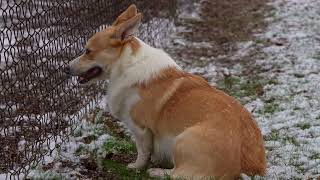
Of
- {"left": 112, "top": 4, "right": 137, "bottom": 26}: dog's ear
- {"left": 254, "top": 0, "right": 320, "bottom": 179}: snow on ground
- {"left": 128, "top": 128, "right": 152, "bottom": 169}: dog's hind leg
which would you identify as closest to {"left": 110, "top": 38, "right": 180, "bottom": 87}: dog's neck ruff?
{"left": 112, "top": 4, "right": 137, "bottom": 26}: dog's ear

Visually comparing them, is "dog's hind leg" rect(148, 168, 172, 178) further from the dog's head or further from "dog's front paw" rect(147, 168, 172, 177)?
→ the dog's head

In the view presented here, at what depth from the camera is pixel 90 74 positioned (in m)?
4.68

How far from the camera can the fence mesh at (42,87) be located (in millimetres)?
4551

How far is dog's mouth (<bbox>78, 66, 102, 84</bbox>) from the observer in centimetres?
465

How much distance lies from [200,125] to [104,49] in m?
0.98

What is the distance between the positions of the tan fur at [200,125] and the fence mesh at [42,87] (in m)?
0.86

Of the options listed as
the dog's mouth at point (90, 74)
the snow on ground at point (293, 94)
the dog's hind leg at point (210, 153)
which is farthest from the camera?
the snow on ground at point (293, 94)

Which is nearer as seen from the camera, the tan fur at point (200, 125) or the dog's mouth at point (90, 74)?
the tan fur at point (200, 125)

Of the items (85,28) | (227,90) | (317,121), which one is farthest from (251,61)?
(85,28)

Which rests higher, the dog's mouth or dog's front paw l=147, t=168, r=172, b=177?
the dog's mouth

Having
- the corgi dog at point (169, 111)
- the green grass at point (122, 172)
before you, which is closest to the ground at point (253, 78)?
the green grass at point (122, 172)

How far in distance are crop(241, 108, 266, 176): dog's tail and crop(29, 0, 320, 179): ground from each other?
0.20 m

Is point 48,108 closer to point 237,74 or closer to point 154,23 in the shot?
point 237,74

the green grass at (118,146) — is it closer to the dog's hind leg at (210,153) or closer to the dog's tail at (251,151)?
the dog's hind leg at (210,153)
